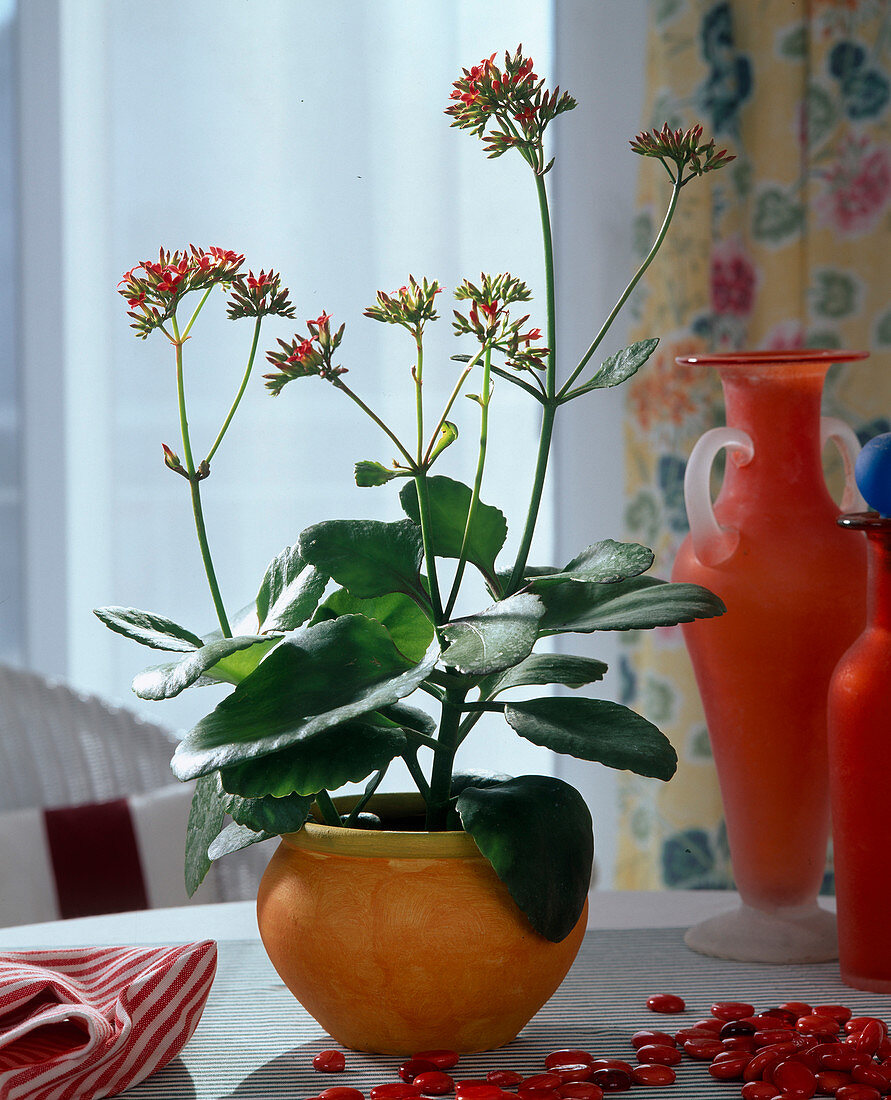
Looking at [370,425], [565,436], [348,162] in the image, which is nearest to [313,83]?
[348,162]

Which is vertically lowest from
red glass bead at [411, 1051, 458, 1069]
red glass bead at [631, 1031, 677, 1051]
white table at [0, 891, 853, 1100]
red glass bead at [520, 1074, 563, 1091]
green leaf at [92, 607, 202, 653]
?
white table at [0, 891, 853, 1100]

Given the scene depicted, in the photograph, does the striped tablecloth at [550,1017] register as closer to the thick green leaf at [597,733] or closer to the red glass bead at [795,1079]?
the red glass bead at [795,1079]

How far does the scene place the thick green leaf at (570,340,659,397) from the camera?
65 cm

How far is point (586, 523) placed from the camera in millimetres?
2207

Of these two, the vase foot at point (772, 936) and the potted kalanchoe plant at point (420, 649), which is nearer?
the potted kalanchoe plant at point (420, 649)

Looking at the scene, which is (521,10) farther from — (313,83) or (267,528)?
(267,528)

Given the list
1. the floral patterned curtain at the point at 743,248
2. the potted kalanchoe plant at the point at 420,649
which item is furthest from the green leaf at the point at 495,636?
the floral patterned curtain at the point at 743,248

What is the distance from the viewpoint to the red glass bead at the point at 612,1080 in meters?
0.62

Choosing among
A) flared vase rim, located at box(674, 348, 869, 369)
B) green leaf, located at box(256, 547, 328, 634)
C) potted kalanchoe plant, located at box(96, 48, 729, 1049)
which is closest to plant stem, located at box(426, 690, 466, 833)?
potted kalanchoe plant, located at box(96, 48, 729, 1049)

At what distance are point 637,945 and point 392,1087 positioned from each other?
34cm

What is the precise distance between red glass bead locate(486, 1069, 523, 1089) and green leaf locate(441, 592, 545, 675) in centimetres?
22

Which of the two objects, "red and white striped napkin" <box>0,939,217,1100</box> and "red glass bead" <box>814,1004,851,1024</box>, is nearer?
"red and white striped napkin" <box>0,939,217,1100</box>

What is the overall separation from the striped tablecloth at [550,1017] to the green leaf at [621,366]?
0.37 meters

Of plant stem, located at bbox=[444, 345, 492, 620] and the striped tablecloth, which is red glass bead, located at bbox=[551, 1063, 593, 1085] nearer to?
the striped tablecloth
